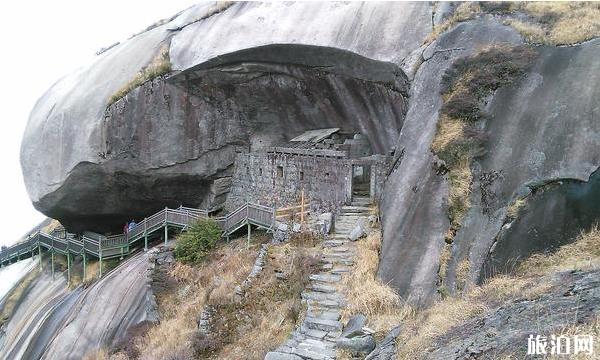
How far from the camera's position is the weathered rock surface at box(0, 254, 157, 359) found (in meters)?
15.6

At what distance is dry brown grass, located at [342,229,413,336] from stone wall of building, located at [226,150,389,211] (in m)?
4.00

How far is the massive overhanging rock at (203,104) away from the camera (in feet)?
53.1

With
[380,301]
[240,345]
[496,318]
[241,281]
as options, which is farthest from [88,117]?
[496,318]

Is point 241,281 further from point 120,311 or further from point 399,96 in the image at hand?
point 399,96

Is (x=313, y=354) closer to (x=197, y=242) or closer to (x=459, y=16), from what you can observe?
(x=197, y=242)

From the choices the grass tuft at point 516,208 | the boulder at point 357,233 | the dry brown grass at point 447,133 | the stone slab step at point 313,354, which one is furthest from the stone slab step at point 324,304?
the grass tuft at point 516,208

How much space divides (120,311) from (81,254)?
6.44m

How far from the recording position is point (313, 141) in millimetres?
18375

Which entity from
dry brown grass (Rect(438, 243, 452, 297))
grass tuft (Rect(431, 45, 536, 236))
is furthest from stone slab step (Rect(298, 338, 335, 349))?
grass tuft (Rect(431, 45, 536, 236))

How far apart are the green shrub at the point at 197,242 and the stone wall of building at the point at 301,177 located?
2.65m

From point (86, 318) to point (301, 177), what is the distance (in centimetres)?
919

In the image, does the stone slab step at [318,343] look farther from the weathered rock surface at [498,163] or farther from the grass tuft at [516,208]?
the grass tuft at [516,208]

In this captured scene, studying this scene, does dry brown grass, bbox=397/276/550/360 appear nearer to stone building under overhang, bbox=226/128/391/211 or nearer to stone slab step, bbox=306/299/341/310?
stone slab step, bbox=306/299/341/310

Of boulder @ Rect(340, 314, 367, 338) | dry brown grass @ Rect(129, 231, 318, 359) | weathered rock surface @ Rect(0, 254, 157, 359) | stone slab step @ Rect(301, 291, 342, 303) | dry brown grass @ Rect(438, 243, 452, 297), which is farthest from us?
weathered rock surface @ Rect(0, 254, 157, 359)
